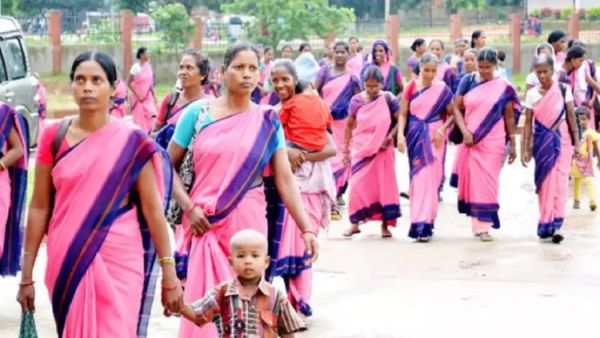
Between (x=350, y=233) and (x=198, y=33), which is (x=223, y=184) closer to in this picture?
(x=350, y=233)

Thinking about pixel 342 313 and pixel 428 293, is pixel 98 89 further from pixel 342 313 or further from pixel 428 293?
pixel 428 293

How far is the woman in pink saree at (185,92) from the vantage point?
9.09 meters

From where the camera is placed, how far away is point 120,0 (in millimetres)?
49438

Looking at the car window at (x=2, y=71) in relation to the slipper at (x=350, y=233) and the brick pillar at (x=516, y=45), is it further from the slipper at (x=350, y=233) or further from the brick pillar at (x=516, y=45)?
the brick pillar at (x=516, y=45)

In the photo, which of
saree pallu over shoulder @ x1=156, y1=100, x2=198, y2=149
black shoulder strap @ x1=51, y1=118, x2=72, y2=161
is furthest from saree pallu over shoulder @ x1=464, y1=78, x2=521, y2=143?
black shoulder strap @ x1=51, y1=118, x2=72, y2=161

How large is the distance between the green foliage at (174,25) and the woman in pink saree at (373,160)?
85.7ft

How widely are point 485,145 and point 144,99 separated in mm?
11435

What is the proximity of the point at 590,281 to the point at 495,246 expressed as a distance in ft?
6.77

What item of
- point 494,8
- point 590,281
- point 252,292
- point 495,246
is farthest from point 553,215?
point 494,8

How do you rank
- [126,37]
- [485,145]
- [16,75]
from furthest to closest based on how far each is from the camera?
[126,37] → [16,75] → [485,145]

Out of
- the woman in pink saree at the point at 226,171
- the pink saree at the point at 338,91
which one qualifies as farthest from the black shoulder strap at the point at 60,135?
the pink saree at the point at 338,91

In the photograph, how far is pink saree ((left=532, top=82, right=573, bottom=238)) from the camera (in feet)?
44.2

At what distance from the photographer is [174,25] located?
39.8 m

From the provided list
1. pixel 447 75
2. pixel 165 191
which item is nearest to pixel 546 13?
pixel 447 75
